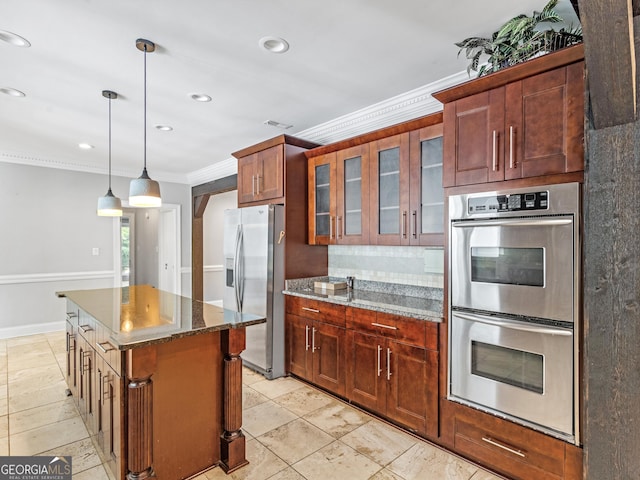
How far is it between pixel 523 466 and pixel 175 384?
6.48 ft

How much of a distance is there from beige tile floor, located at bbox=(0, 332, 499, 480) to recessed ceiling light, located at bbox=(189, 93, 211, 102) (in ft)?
8.84

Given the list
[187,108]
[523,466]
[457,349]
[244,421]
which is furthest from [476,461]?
[187,108]

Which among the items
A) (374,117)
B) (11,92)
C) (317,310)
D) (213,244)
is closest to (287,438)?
(317,310)

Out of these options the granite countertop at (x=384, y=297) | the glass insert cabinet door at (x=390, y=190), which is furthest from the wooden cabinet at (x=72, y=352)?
the glass insert cabinet door at (x=390, y=190)

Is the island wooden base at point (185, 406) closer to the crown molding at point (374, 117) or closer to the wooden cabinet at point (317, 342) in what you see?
the wooden cabinet at point (317, 342)

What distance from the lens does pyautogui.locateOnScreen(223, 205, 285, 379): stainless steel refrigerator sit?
3432 mm

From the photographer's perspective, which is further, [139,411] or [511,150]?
[511,150]

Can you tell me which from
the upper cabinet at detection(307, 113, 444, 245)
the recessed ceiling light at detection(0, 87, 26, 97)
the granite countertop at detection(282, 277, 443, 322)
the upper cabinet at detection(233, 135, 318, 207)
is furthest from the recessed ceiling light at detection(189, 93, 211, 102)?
the granite countertop at detection(282, 277, 443, 322)

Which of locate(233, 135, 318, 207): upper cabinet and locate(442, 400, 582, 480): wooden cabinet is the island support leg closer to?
locate(442, 400, 582, 480): wooden cabinet

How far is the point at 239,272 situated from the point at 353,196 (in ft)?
4.95

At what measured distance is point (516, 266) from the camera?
1933mm

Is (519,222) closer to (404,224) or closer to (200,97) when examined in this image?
(404,224)

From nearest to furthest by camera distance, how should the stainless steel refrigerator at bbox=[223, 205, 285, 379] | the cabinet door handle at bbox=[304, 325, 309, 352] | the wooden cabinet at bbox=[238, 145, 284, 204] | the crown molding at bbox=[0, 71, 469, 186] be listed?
the crown molding at bbox=[0, 71, 469, 186] < the cabinet door handle at bbox=[304, 325, 309, 352] < the stainless steel refrigerator at bbox=[223, 205, 285, 379] < the wooden cabinet at bbox=[238, 145, 284, 204]

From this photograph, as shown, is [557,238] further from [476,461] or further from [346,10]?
[346,10]
